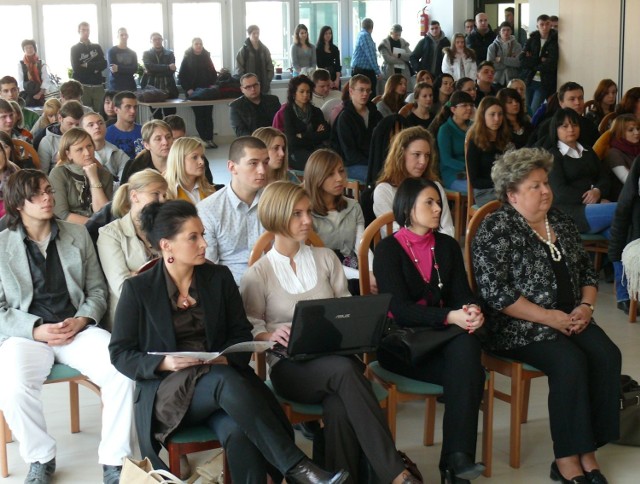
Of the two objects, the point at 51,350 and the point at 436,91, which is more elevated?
the point at 436,91

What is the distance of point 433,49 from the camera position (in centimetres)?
1448

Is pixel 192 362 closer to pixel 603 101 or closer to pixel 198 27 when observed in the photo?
pixel 603 101

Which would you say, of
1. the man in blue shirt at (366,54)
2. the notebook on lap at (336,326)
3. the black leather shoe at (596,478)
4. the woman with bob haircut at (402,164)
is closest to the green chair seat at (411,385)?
the notebook on lap at (336,326)

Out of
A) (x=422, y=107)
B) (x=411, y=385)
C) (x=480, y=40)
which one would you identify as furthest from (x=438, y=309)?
(x=480, y=40)

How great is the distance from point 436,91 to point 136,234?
614 centimetres

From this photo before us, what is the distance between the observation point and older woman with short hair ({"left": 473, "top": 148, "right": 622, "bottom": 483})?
3.48 meters

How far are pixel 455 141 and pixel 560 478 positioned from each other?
13.1 feet

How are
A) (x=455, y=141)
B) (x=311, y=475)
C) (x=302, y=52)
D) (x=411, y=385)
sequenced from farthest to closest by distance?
1. (x=302, y=52)
2. (x=455, y=141)
3. (x=411, y=385)
4. (x=311, y=475)

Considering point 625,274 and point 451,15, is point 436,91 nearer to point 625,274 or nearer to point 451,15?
point 625,274

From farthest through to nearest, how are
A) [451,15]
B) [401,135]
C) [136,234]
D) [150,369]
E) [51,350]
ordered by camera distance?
1. [451,15]
2. [401,135]
3. [136,234]
4. [51,350]
5. [150,369]

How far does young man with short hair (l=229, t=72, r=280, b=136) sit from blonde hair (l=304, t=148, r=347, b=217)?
14.2 ft

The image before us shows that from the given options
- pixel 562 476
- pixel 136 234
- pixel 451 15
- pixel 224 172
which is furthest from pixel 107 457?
pixel 451 15

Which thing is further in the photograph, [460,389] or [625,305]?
[625,305]

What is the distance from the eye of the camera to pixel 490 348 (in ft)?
12.2
